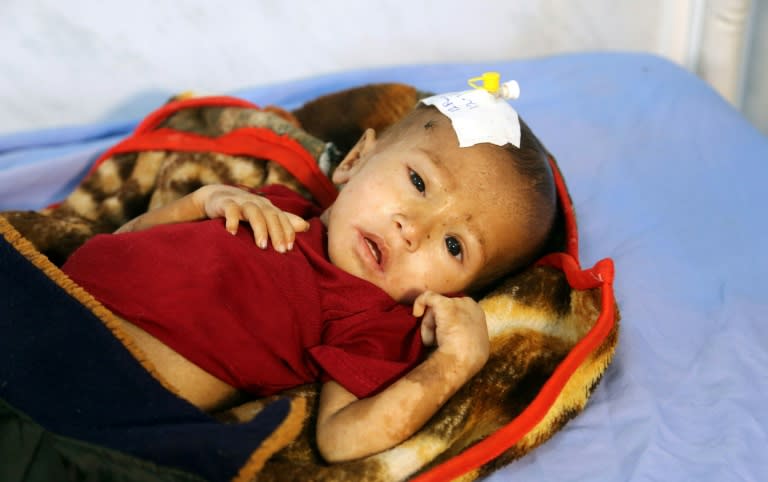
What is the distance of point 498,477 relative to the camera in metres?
1.03

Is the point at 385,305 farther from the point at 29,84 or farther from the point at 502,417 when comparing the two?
the point at 29,84

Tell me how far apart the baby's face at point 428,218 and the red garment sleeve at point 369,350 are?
0.18 feet

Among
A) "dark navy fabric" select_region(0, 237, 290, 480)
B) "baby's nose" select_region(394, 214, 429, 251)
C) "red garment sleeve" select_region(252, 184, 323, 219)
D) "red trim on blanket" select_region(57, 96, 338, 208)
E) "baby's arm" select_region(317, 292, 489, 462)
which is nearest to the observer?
"dark navy fabric" select_region(0, 237, 290, 480)

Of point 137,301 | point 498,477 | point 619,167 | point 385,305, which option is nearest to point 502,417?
point 498,477

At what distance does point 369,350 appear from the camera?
109 centimetres

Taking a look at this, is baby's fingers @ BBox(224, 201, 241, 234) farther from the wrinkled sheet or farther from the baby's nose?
the wrinkled sheet

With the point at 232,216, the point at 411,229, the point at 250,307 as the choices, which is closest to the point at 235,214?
the point at 232,216

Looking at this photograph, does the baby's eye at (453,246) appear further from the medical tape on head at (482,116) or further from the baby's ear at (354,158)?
the baby's ear at (354,158)

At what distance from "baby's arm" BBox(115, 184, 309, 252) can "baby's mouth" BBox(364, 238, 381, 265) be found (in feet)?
0.34

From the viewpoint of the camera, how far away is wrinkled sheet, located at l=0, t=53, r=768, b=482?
1066 mm

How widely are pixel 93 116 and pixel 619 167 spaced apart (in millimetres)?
1349

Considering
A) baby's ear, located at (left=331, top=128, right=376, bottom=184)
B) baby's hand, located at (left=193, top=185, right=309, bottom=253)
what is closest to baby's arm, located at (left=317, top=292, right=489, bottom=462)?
baby's hand, located at (left=193, top=185, right=309, bottom=253)

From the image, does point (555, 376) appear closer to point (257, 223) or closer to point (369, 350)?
point (369, 350)

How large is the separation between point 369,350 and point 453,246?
0.67ft
